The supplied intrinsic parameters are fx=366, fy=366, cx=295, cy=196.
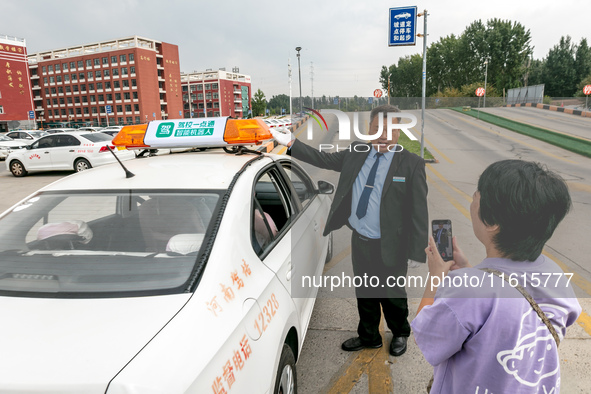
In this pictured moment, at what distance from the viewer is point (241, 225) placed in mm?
Result: 1825

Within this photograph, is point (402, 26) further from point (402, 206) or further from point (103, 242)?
point (103, 242)

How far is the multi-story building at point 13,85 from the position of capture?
190 feet

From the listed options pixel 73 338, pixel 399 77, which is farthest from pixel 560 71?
pixel 73 338

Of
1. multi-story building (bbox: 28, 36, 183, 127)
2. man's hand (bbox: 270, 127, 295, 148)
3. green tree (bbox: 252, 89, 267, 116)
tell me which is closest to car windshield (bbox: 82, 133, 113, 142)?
man's hand (bbox: 270, 127, 295, 148)

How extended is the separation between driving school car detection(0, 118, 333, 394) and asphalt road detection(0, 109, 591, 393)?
1.56 ft

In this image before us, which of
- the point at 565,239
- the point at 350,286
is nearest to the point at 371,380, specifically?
the point at 350,286

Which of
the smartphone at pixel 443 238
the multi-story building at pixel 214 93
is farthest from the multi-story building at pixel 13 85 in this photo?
the smartphone at pixel 443 238

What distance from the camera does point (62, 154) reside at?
12.2m

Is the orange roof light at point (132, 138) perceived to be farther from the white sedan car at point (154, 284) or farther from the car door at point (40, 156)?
the car door at point (40, 156)

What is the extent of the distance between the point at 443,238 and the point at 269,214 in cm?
175

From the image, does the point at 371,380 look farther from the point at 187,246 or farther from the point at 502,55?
the point at 502,55

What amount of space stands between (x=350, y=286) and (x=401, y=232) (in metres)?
1.60

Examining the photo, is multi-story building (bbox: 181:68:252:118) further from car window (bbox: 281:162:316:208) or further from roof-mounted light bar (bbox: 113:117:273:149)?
roof-mounted light bar (bbox: 113:117:273:149)

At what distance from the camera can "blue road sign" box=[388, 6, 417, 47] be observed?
3.44 metres
